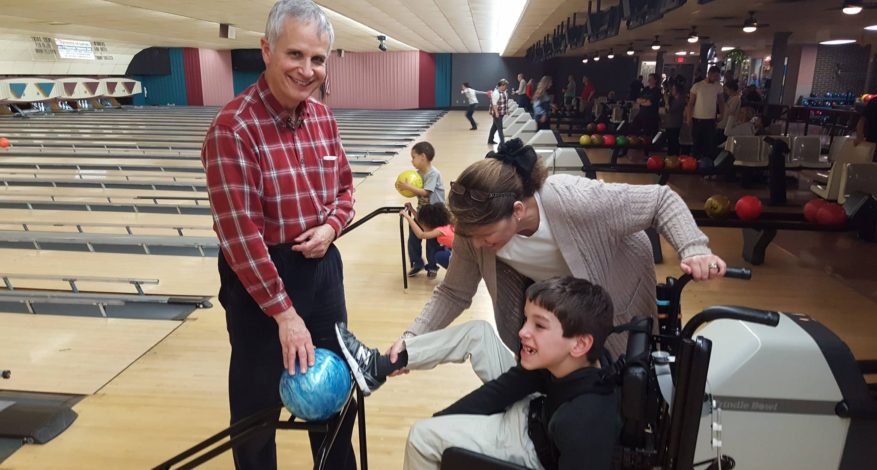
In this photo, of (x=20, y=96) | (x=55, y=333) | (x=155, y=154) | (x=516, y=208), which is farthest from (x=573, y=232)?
(x=20, y=96)

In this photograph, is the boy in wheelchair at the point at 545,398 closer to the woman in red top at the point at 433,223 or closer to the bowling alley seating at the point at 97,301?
the woman in red top at the point at 433,223

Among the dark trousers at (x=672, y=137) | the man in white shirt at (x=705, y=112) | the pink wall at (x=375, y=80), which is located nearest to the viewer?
the man in white shirt at (x=705, y=112)

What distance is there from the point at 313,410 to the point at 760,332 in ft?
3.37

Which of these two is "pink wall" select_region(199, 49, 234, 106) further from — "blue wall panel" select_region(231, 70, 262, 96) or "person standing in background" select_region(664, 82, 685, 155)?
"person standing in background" select_region(664, 82, 685, 155)

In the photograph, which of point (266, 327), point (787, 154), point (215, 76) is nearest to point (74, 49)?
point (215, 76)

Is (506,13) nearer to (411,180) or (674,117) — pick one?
(674,117)

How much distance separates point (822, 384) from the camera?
1.42 meters

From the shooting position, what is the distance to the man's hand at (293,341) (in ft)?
4.30

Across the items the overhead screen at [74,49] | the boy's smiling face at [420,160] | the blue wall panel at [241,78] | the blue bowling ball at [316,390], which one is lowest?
the blue bowling ball at [316,390]

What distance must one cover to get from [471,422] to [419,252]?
274 centimetres

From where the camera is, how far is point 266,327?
141cm

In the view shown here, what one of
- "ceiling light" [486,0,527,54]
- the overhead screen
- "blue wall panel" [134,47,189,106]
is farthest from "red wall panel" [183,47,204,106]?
"ceiling light" [486,0,527,54]

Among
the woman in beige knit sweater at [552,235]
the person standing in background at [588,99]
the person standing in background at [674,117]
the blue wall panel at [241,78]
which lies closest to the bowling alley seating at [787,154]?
the person standing in background at [674,117]

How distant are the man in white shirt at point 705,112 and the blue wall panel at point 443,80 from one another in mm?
15011
